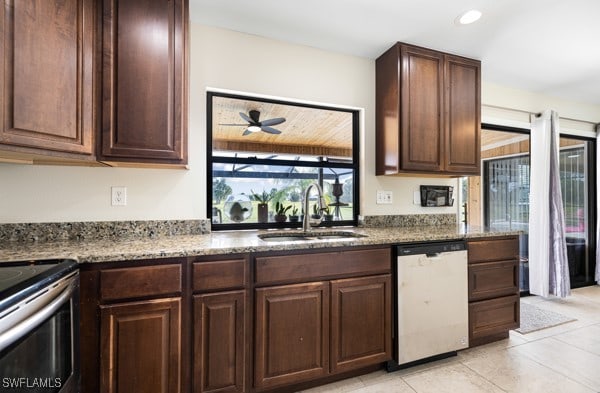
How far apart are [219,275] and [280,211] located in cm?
99

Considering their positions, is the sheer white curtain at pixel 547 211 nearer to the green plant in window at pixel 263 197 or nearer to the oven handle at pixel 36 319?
the green plant in window at pixel 263 197

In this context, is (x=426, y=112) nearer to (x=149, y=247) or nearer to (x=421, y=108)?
(x=421, y=108)

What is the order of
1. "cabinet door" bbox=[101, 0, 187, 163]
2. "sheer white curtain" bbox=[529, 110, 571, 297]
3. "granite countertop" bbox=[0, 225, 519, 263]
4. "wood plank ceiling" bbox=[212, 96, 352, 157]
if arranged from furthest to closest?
"sheer white curtain" bbox=[529, 110, 571, 297]
"wood plank ceiling" bbox=[212, 96, 352, 157]
"cabinet door" bbox=[101, 0, 187, 163]
"granite countertop" bbox=[0, 225, 519, 263]

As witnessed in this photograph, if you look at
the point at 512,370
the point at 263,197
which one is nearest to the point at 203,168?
the point at 263,197

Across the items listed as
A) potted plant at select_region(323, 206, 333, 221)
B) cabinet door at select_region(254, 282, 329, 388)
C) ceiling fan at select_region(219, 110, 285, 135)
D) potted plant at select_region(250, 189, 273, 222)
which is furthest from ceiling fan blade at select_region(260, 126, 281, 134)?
cabinet door at select_region(254, 282, 329, 388)

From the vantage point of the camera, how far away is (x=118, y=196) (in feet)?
6.21

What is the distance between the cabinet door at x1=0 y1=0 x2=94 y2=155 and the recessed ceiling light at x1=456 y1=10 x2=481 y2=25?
2.33 meters

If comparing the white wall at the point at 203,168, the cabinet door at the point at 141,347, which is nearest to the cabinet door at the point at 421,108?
the white wall at the point at 203,168

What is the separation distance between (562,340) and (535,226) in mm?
1386

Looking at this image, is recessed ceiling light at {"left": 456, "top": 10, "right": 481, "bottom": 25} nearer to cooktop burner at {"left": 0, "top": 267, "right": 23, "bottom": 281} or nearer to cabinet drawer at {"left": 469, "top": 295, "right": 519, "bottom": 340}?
cabinet drawer at {"left": 469, "top": 295, "right": 519, "bottom": 340}

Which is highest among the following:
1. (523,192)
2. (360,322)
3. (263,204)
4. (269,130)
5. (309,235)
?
(269,130)

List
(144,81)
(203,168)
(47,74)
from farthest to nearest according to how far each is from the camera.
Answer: (203,168), (144,81), (47,74)

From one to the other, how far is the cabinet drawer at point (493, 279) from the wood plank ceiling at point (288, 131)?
4.71 feet

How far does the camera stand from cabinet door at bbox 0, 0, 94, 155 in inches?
47.4
